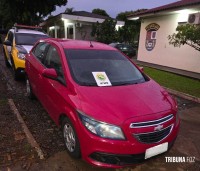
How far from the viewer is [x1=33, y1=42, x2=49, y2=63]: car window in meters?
4.63

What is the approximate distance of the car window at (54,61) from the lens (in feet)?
11.7

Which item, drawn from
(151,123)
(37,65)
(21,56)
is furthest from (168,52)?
(151,123)

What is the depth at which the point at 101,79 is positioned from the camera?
342 cm

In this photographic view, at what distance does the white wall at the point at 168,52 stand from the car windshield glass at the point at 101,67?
7.64 m

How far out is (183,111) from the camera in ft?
17.9

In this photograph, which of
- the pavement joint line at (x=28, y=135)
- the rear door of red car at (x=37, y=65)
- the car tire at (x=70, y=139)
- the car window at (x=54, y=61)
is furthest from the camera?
the rear door of red car at (x=37, y=65)

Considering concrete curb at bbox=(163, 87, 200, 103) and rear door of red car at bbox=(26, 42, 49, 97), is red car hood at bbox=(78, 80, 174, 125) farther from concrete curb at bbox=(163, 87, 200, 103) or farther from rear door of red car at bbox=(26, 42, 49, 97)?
concrete curb at bbox=(163, 87, 200, 103)

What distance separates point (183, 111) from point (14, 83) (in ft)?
16.8

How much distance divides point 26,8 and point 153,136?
91.9 feet

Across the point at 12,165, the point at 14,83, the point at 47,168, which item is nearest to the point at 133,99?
the point at 47,168

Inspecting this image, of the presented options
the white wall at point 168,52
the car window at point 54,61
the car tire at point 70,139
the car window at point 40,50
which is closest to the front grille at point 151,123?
the car tire at point 70,139

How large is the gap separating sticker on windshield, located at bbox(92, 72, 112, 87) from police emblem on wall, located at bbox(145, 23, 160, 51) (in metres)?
10.5

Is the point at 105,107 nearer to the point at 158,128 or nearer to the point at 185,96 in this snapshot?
the point at 158,128

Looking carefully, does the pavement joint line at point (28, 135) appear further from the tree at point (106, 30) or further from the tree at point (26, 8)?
the tree at point (26, 8)
